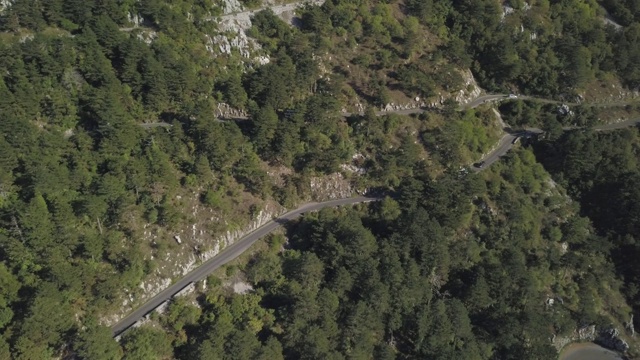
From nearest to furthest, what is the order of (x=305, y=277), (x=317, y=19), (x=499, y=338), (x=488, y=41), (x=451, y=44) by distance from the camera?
1. (x=305, y=277)
2. (x=499, y=338)
3. (x=317, y=19)
4. (x=451, y=44)
5. (x=488, y=41)

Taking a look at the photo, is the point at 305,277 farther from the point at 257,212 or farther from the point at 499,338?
the point at 499,338

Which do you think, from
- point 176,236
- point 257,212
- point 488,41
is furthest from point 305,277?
point 488,41

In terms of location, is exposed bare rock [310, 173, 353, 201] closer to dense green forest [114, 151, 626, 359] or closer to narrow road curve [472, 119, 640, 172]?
dense green forest [114, 151, 626, 359]

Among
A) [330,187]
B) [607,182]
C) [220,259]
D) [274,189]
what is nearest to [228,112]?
[274,189]

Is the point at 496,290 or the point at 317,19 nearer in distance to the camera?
the point at 496,290

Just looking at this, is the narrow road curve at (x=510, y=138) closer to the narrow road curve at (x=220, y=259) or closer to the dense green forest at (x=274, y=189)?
the dense green forest at (x=274, y=189)

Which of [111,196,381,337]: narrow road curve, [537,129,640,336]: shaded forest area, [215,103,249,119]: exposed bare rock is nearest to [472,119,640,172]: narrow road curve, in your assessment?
[537,129,640,336]: shaded forest area

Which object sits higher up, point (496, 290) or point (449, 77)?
point (449, 77)

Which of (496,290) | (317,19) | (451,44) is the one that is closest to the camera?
(496,290)
